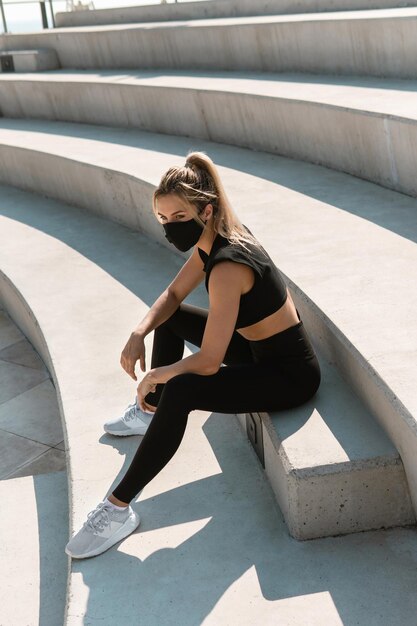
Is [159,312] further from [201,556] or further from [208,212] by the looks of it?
[201,556]

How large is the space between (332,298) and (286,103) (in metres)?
2.50

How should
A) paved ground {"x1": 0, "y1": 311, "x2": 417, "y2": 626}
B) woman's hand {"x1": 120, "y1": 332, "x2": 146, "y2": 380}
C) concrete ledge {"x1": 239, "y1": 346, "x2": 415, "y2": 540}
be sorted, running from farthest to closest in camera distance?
woman's hand {"x1": 120, "y1": 332, "x2": 146, "y2": 380}
concrete ledge {"x1": 239, "y1": 346, "x2": 415, "y2": 540}
paved ground {"x1": 0, "y1": 311, "x2": 417, "y2": 626}

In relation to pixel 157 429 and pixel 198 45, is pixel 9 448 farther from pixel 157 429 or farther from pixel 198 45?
pixel 198 45

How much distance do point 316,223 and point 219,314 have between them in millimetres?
1605

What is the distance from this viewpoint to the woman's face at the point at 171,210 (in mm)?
2729

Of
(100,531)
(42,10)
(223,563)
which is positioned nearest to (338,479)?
(223,563)

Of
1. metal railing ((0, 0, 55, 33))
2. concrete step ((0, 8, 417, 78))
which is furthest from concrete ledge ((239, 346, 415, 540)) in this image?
metal railing ((0, 0, 55, 33))

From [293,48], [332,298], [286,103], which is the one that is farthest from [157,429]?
[293,48]

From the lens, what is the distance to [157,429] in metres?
2.67

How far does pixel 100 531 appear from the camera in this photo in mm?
2650

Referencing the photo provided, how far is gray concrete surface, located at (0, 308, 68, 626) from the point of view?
279cm

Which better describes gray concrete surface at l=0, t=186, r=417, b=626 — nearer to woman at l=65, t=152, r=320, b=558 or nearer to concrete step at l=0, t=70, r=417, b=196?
woman at l=65, t=152, r=320, b=558

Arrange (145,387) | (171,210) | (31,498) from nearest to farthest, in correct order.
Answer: (171,210)
(145,387)
(31,498)

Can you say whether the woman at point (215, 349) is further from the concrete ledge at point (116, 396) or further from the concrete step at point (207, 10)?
the concrete step at point (207, 10)
